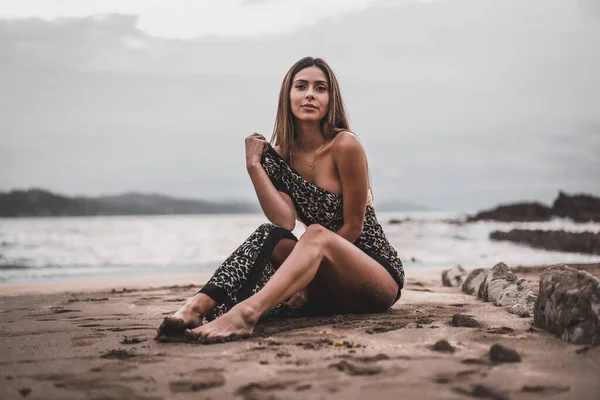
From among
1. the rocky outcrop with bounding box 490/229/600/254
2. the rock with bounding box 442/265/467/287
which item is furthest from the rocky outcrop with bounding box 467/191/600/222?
the rock with bounding box 442/265/467/287

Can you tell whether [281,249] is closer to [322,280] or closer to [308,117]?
[322,280]

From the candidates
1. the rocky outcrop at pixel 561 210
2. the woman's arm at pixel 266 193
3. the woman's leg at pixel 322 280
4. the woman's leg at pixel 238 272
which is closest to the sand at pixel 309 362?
the woman's leg at pixel 322 280

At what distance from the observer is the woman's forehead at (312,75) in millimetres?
3762

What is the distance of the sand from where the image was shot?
1.99m

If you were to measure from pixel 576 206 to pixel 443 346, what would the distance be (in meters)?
28.5

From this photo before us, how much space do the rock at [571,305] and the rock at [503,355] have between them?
459 mm

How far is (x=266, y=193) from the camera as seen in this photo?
369cm

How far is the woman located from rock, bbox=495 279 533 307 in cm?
91

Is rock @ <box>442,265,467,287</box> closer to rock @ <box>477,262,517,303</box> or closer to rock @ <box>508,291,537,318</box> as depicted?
rock @ <box>477,262,517,303</box>

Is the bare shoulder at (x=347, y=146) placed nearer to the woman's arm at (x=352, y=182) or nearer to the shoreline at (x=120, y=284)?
the woman's arm at (x=352, y=182)

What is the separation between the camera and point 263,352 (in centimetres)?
254

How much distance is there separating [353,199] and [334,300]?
678 millimetres

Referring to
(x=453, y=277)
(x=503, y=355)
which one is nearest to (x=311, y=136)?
(x=503, y=355)

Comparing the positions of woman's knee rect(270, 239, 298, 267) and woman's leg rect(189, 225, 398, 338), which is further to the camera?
woman's knee rect(270, 239, 298, 267)
